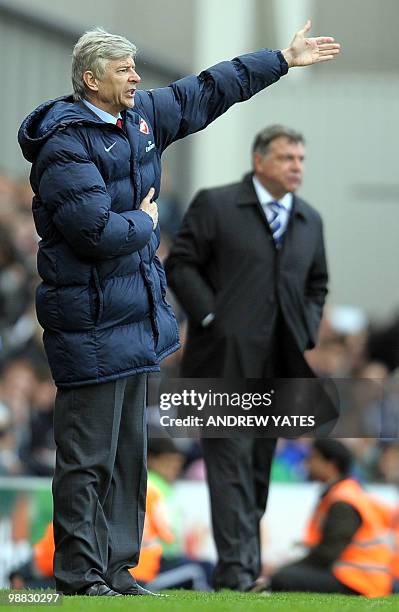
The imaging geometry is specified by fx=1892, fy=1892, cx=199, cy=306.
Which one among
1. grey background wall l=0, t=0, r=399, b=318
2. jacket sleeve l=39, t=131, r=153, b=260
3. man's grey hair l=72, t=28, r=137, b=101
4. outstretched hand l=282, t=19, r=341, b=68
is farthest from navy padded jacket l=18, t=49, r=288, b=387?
grey background wall l=0, t=0, r=399, b=318

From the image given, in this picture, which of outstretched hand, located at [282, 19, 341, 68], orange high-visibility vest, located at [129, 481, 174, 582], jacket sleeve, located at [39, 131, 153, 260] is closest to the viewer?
jacket sleeve, located at [39, 131, 153, 260]

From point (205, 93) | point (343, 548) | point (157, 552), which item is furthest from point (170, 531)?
point (205, 93)

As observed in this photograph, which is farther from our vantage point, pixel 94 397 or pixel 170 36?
pixel 170 36

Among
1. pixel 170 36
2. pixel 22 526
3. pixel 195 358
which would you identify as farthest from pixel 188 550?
pixel 170 36

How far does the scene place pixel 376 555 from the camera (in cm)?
1167

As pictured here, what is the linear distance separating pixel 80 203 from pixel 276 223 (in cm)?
260

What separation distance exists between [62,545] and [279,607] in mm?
1000

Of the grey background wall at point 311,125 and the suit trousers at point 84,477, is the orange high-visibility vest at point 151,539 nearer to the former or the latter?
the suit trousers at point 84,477

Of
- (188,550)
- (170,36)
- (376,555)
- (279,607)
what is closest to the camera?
(279,607)

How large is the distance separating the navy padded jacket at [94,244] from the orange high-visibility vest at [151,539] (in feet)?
11.6

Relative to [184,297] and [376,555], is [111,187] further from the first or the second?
[376,555]

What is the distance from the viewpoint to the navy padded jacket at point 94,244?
7.70 m

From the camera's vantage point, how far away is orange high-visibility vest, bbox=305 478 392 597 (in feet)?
37.6

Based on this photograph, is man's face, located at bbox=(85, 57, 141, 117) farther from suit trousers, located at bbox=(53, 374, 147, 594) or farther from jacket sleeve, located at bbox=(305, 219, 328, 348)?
jacket sleeve, located at bbox=(305, 219, 328, 348)
